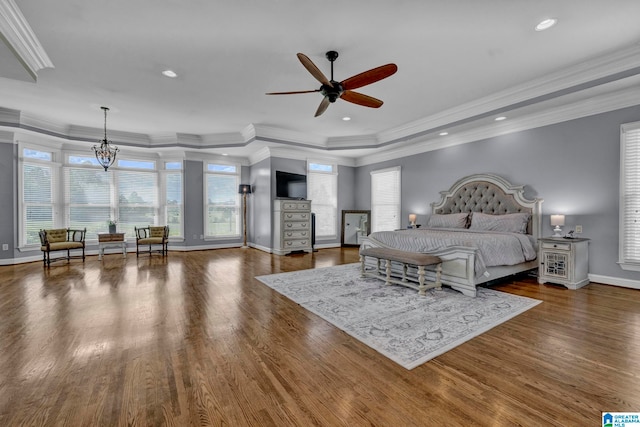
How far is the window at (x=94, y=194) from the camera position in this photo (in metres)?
6.09

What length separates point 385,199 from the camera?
773 centimetres

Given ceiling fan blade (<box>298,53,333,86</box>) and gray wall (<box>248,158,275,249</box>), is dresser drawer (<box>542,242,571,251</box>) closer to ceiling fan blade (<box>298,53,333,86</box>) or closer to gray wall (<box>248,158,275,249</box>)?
ceiling fan blade (<box>298,53,333,86</box>)

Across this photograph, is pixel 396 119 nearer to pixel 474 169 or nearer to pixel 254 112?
pixel 474 169

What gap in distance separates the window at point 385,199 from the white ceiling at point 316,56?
79.2 inches

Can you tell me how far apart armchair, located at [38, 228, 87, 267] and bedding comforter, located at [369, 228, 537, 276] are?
6.60 metres

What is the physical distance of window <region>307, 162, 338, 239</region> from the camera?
26.2ft

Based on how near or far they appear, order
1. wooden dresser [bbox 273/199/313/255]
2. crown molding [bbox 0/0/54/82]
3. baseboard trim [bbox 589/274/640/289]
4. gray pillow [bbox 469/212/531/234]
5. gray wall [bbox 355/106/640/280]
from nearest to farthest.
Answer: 1. crown molding [bbox 0/0/54/82]
2. baseboard trim [bbox 589/274/640/289]
3. gray wall [bbox 355/106/640/280]
4. gray pillow [bbox 469/212/531/234]
5. wooden dresser [bbox 273/199/313/255]

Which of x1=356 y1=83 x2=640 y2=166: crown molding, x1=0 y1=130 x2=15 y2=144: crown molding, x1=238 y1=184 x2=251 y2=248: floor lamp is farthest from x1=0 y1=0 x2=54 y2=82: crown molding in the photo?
x1=356 y1=83 x2=640 y2=166: crown molding

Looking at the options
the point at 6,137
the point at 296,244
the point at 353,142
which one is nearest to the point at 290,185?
the point at 296,244

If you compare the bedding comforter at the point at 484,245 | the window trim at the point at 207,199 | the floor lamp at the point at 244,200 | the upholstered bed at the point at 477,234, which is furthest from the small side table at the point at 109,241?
the bedding comforter at the point at 484,245

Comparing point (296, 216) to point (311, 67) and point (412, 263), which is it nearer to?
point (412, 263)

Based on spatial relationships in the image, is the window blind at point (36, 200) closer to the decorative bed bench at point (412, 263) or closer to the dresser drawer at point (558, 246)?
the decorative bed bench at point (412, 263)

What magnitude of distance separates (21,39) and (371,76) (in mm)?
3649

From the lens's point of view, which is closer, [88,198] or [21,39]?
[21,39]
